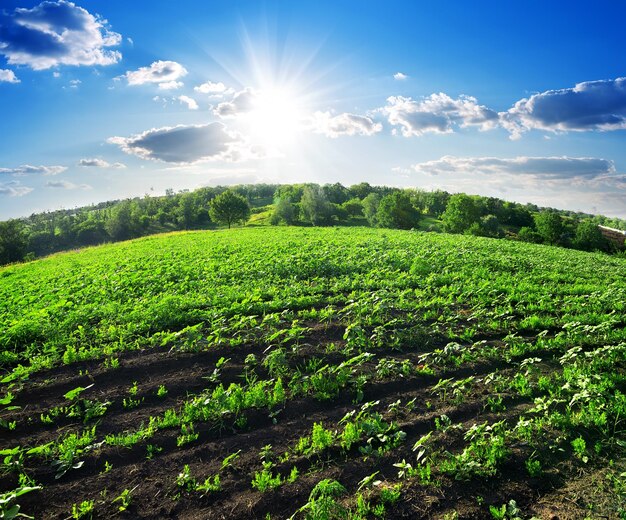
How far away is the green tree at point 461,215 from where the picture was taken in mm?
81125

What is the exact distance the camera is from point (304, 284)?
1520 centimetres

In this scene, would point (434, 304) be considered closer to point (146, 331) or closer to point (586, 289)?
point (586, 289)

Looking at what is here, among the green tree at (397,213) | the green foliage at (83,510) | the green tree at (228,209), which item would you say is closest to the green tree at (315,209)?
the green tree at (228,209)

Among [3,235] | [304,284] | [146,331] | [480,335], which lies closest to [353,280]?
[304,284]

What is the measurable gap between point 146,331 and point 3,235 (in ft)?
334

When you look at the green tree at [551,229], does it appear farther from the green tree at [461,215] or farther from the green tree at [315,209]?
the green tree at [315,209]

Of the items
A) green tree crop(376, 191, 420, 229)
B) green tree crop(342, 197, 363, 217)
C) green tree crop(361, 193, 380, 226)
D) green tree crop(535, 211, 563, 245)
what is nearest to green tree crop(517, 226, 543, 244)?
green tree crop(535, 211, 563, 245)

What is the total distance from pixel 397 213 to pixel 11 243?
3618 inches

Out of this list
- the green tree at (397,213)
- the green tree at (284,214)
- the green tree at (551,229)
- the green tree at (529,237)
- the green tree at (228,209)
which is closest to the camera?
→ the green tree at (397,213)

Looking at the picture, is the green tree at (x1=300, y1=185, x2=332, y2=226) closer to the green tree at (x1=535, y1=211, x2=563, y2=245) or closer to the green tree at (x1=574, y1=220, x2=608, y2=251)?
the green tree at (x1=535, y1=211, x2=563, y2=245)

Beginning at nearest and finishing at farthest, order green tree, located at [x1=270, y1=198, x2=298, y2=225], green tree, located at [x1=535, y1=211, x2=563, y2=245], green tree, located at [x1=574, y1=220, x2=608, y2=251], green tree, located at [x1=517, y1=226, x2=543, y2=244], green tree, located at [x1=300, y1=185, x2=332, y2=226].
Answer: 1. green tree, located at [x1=574, y1=220, x2=608, y2=251]
2. green tree, located at [x1=517, y1=226, x2=543, y2=244]
3. green tree, located at [x1=535, y1=211, x2=563, y2=245]
4. green tree, located at [x1=300, y1=185, x2=332, y2=226]
5. green tree, located at [x1=270, y1=198, x2=298, y2=225]

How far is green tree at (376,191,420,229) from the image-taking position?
8269 cm

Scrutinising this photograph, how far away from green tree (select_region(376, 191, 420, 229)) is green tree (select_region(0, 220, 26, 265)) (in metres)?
86.1

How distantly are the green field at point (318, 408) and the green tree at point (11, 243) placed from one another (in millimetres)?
93176
